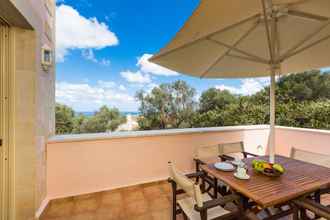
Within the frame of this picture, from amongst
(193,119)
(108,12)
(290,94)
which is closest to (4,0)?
(108,12)

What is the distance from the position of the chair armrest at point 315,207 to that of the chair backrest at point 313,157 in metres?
1.14

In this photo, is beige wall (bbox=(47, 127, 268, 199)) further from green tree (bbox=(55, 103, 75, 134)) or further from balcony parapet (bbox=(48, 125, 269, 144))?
green tree (bbox=(55, 103, 75, 134))

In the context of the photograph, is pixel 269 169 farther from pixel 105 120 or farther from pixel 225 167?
pixel 105 120

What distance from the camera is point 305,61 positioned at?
229 cm

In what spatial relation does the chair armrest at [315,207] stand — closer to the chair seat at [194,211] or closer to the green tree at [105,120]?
the chair seat at [194,211]

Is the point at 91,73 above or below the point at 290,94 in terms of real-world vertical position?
above


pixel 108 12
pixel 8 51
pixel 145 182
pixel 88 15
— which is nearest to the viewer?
pixel 8 51

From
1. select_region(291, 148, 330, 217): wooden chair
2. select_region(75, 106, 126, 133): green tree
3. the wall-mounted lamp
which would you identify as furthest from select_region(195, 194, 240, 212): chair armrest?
select_region(75, 106, 126, 133): green tree

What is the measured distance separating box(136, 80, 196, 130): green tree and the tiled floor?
3.30m

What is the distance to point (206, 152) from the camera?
2381 mm

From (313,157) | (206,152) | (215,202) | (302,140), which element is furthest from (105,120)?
(302,140)

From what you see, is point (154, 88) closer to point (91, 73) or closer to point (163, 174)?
point (91, 73)

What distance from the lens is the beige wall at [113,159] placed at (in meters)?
2.48

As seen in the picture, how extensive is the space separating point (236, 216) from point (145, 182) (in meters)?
1.87
